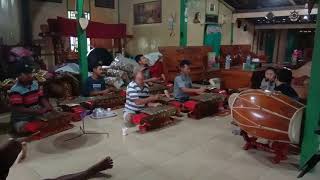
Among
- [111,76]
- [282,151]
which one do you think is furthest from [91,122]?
[282,151]

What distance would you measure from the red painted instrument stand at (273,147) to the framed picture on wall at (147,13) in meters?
6.37

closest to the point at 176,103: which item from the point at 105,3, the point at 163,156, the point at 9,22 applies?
the point at 163,156

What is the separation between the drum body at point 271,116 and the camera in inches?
115

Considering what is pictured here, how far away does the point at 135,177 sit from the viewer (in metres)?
2.80

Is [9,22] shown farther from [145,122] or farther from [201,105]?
[201,105]

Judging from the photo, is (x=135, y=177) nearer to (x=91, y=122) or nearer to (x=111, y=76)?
(x=91, y=122)

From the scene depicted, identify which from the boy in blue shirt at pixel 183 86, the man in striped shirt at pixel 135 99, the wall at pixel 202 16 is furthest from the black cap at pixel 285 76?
the wall at pixel 202 16

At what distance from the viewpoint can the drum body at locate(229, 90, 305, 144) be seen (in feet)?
9.58

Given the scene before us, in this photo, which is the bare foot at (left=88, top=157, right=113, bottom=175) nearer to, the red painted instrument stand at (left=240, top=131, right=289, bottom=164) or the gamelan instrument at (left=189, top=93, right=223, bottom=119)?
the red painted instrument stand at (left=240, top=131, right=289, bottom=164)

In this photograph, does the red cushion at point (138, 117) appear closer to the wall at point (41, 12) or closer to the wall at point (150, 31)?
the wall at point (150, 31)

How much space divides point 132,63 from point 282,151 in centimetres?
524

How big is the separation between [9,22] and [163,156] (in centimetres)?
677

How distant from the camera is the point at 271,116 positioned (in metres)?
3.04

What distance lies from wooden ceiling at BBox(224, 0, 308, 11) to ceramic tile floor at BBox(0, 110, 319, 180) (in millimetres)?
5757
